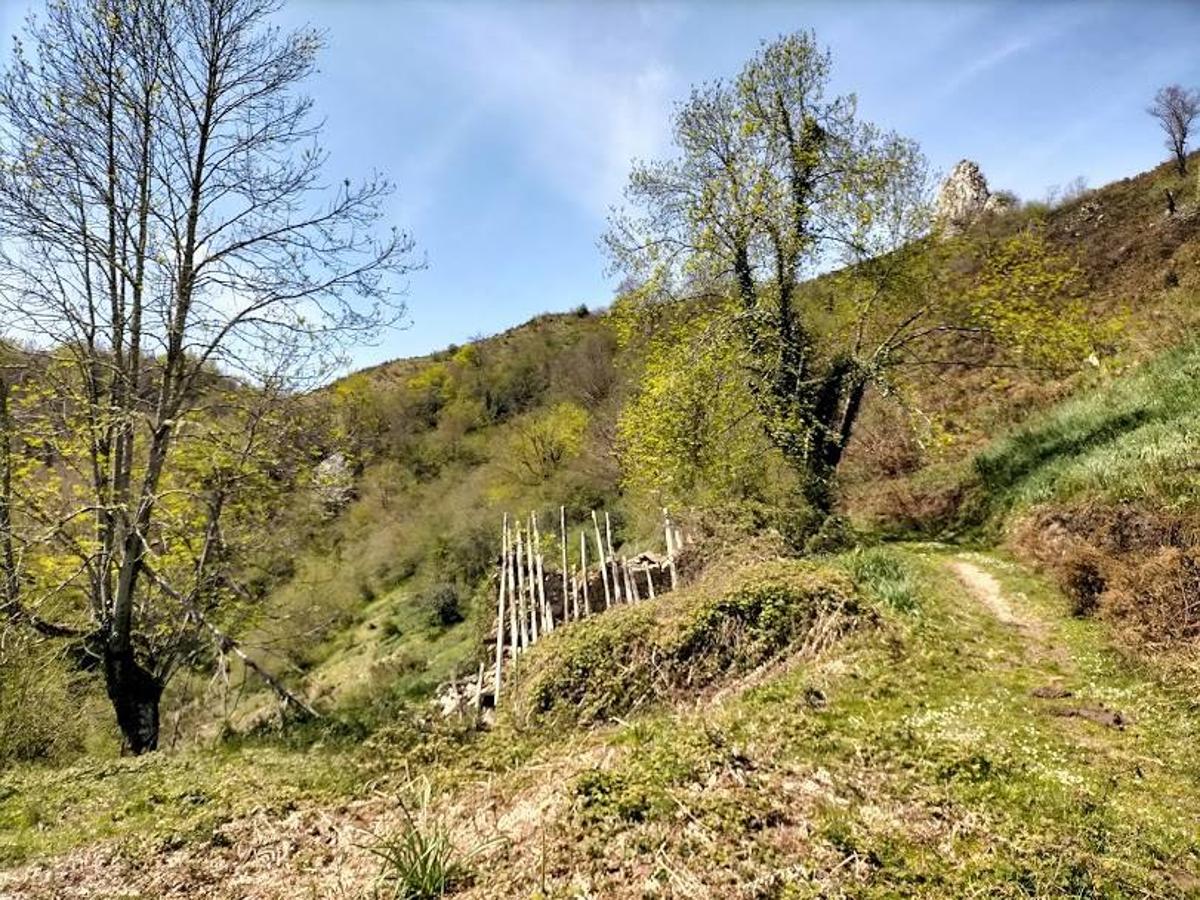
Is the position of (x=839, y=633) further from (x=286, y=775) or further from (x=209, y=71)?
(x=209, y=71)

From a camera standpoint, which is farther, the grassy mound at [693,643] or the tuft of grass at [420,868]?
the grassy mound at [693,643]

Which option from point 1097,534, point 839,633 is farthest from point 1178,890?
point 1097,534

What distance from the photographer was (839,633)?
6.59 meters

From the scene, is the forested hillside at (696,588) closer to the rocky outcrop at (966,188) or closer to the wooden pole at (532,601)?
the wooden pole at (532,601)

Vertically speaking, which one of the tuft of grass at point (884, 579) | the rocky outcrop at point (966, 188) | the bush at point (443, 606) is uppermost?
the rocky outcrop at point (966, 188)

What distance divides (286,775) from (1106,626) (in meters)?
7.70

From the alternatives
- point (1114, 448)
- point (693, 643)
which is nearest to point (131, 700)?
point (693, 643)

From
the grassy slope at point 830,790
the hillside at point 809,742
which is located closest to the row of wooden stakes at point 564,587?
the hillside at point 809,742

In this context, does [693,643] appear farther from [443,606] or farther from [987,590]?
[443,606]

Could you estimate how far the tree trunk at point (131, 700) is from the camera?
29.8 ft

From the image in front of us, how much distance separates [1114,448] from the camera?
913 cm

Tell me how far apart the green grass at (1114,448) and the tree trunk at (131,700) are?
1296 cm

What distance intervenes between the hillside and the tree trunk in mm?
1223

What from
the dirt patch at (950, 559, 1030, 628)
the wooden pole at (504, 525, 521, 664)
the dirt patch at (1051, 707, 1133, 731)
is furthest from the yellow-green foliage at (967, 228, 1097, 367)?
the wooden pole at (504, 525, 521, 664)
